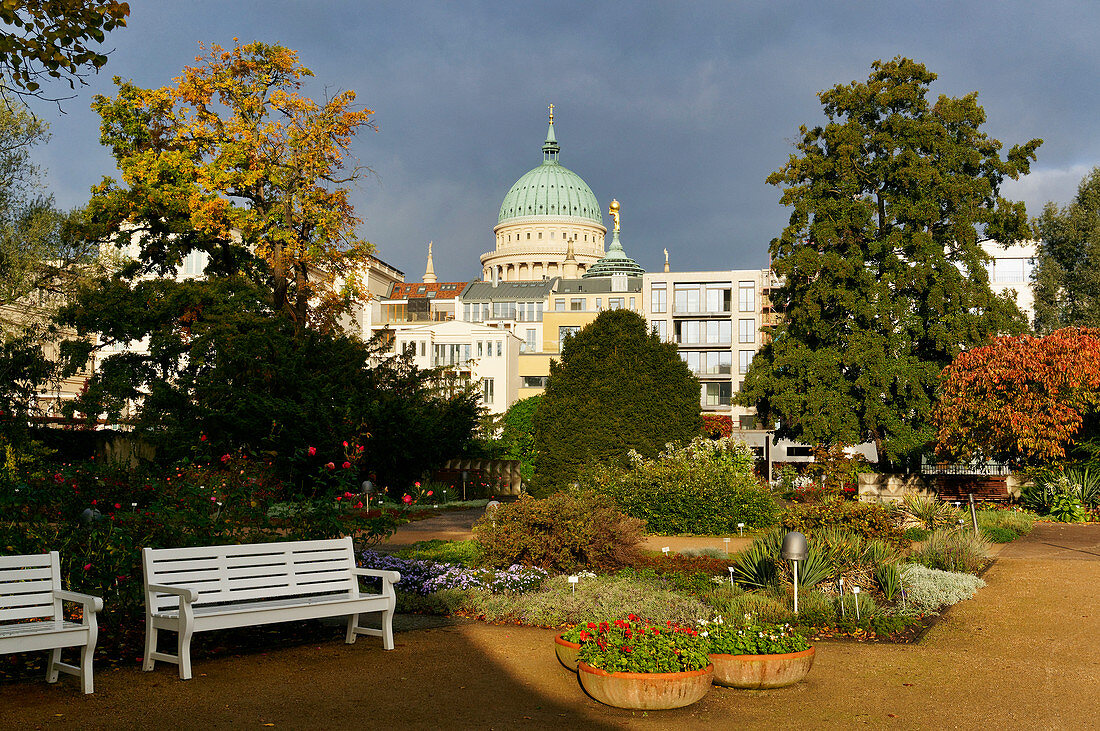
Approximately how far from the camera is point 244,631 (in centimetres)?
975

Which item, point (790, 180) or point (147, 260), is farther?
point (790, 180)

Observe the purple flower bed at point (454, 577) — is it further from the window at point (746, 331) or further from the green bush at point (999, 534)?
the window at point (746, 331)

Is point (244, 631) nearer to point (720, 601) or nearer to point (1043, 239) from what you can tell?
point (720, 601)

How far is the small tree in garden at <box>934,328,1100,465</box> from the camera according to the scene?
2298cm

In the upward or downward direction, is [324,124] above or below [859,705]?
above

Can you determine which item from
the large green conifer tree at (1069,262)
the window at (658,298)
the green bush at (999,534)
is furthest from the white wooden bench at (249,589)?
the window at (658,298)

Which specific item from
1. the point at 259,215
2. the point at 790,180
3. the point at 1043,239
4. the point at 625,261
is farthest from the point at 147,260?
the point at 625,261

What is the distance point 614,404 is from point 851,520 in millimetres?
11572

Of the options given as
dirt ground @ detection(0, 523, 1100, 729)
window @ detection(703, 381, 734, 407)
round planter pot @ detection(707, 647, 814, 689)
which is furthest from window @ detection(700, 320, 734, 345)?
round planter pot @ detection(707, 647, 814, 689)

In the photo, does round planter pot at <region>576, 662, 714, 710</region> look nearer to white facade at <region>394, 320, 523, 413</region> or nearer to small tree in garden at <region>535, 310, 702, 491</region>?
small tree in garden at <region>535, 310, 702, 491</region>

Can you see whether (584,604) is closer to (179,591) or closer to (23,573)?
(179,591)

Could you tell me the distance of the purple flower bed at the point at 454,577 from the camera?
11578 mm

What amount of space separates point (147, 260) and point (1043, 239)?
44195mm

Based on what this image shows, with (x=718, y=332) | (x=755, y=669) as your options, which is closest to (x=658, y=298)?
(x=718, y=332)
